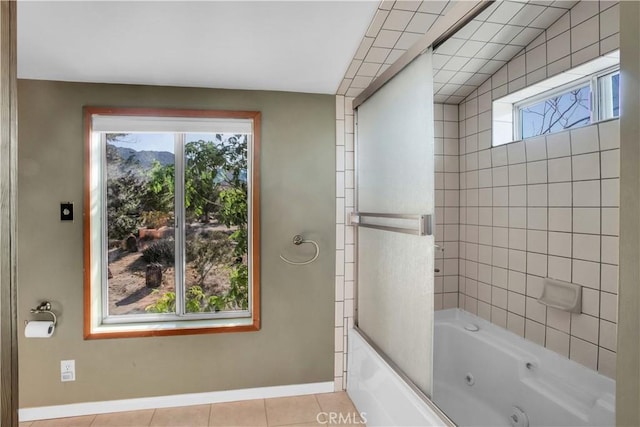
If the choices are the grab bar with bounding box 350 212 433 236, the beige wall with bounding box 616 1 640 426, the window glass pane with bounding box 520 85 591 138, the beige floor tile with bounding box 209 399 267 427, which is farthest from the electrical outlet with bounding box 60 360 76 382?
the window glass pane with bounding box 520 85 591 138

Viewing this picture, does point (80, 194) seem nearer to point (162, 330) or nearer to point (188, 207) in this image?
point (188, 207)

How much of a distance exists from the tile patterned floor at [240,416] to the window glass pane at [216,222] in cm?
63

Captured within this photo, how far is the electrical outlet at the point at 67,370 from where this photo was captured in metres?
2.04

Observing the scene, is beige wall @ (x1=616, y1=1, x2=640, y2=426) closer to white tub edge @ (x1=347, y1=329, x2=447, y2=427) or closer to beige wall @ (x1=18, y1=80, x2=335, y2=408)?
white tub edge @ (x1=347, y1=329, x2=447, y2=427)

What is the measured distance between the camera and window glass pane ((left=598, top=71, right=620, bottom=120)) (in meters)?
1.58

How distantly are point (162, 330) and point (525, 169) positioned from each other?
250cm

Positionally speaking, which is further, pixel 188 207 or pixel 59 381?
pixel 188 207

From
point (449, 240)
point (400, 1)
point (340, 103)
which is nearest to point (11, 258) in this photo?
point (400, 1)

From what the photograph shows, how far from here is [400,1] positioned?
1.30 meters

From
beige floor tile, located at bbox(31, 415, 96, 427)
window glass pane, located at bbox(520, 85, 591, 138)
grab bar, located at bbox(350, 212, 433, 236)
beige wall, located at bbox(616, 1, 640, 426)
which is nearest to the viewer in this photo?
beige wall, located at bbox(616, 1, 640, 426)

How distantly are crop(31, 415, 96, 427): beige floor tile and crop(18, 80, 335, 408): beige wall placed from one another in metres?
0.10

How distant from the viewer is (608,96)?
1600mm

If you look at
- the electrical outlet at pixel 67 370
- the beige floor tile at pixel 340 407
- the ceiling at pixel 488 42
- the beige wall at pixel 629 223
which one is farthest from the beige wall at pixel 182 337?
the beige wall at pixel 629 223

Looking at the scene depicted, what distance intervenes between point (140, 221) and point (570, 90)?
2.76 metres
